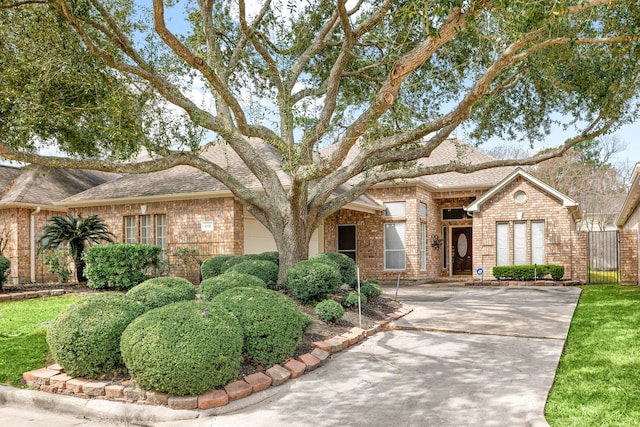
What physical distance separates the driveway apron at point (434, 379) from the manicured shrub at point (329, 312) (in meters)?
0.64

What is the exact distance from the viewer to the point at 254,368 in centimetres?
587

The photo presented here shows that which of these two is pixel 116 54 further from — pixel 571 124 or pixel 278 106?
pixel 571 124

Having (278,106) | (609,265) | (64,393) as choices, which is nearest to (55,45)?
(278,106)

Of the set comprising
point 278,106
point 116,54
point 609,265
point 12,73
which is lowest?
point 609,265

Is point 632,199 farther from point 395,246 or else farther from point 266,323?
point 266,323

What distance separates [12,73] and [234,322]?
7863 millimetres

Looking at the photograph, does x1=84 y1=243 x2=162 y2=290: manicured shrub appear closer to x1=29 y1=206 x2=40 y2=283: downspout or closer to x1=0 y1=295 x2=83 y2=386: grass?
x1=0 y1=295 x2=83 y2=386: grass

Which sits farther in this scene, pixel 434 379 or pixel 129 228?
pixel 129 228

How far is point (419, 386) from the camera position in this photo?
557 cm

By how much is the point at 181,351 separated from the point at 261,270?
462 centimetres

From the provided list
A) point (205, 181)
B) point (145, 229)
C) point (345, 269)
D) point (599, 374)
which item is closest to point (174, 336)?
point (599, 374)

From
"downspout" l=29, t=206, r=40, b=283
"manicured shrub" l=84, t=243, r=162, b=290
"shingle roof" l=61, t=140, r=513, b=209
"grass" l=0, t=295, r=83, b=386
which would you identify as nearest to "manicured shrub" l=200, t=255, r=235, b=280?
"manicured shrub" l=84, t=243, r=162, b=290

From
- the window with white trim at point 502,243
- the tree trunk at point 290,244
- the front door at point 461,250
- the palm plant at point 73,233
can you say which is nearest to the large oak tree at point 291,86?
the tree trunk at point 290,244

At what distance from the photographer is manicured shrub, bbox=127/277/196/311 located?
6434 mm
